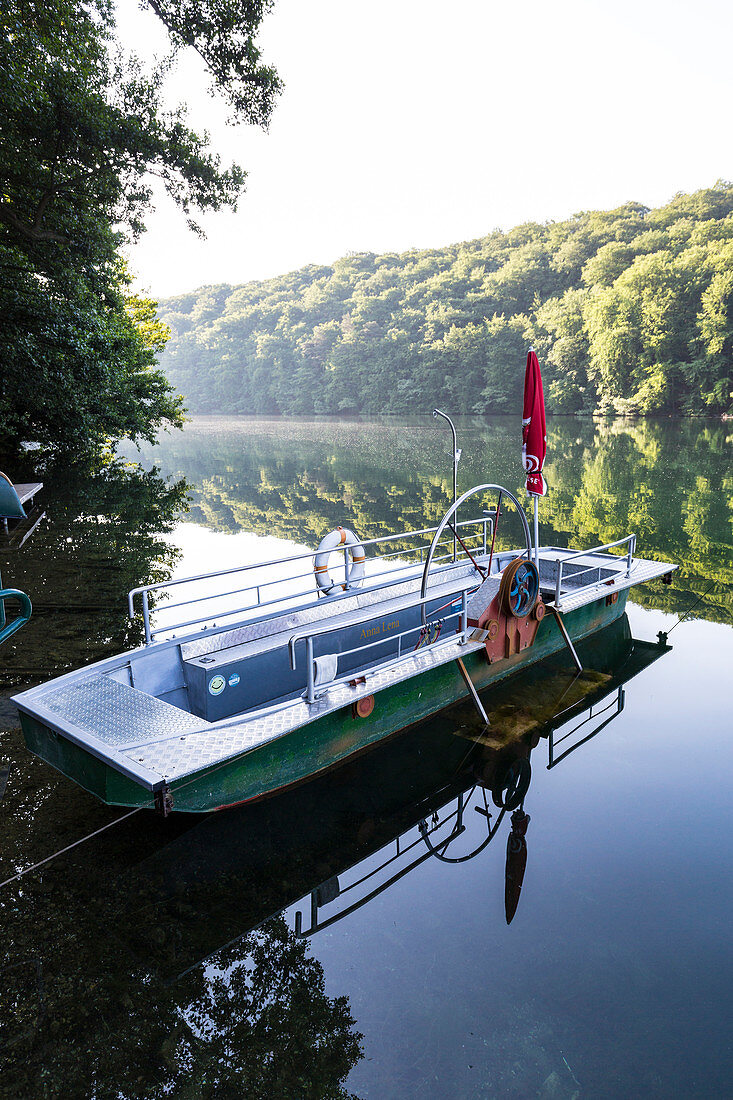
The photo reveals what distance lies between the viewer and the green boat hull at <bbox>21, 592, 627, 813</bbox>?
416cm

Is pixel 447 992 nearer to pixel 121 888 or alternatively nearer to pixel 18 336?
pixel 121 888

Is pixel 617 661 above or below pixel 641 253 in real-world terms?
below

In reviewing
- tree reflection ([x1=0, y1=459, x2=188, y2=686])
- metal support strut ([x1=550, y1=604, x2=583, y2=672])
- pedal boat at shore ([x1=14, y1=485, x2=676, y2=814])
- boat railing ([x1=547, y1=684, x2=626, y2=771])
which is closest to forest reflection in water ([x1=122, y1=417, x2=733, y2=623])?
tree reflection ([x1=0, y1=459, x2=188, y2=686])

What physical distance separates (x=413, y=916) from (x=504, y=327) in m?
63.1

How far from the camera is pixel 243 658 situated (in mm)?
5684

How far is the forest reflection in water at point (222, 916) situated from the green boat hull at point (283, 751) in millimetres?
384

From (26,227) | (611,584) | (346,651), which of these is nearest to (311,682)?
(346,651)

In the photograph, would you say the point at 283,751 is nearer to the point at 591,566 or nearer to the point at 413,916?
the point at 413,916

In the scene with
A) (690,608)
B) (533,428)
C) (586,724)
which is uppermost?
(533,428)

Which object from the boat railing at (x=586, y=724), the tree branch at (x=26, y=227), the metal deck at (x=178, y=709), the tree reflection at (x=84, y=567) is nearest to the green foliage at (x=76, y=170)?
the tree branch at (x=26, y=227)

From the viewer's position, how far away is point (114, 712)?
15.4 feet

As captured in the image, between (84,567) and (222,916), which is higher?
(84,567)

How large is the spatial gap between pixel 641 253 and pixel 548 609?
56375 millimetres

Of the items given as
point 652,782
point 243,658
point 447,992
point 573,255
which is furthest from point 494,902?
point 573,255
